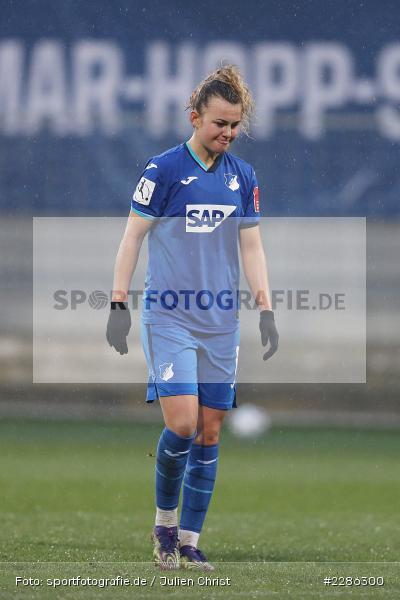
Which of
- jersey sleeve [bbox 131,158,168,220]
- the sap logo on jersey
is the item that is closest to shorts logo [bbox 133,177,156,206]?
jersey sleeve [bbox 131,158,168,220]

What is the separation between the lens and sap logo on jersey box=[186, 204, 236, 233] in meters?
4.32

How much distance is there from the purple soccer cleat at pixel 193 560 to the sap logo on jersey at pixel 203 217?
3.67ft

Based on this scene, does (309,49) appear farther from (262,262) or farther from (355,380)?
(262,262)

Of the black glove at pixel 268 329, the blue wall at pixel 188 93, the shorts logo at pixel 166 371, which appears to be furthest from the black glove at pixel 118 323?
the blue wall at pixel 188 93

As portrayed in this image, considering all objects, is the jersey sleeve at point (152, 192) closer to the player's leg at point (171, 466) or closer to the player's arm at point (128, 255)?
the player's arm at point (128, 255)

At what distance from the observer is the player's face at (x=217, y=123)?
14.0 feet

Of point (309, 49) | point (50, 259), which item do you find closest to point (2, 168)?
point (50, 259)

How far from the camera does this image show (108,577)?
4.09 metres

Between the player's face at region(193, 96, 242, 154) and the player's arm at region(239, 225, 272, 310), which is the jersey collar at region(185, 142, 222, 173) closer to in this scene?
the player's face at region(193, 96, 242, 154)

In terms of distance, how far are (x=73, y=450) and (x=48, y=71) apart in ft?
11.3

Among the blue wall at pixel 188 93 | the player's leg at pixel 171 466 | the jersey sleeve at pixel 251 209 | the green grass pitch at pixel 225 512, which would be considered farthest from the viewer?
the blue wall at pixel 188 93

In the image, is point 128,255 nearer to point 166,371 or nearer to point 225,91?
point 166,371

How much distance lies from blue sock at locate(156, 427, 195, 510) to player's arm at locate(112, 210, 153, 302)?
1.66 feet

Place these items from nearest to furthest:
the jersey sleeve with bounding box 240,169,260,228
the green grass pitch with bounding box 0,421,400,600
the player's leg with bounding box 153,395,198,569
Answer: the green grass pitch with bounding box 0,421,400,600
the player's leg with bounding box 153,395,198,569
the jersey sleeve with bounding box 240,169,260,228
